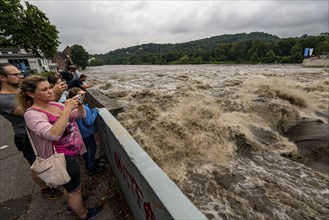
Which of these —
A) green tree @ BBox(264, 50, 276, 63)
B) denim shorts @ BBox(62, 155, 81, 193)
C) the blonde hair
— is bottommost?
green tree @ BBox(264, 50, 276, 63)

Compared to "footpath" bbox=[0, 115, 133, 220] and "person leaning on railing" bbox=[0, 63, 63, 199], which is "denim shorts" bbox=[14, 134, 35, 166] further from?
"footpath" bbox=[0, 115, 133, 220]

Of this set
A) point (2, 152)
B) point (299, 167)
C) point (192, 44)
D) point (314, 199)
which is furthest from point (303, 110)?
point (192, 44)

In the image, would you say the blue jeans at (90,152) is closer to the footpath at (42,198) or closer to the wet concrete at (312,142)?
the footpath at (42,198)

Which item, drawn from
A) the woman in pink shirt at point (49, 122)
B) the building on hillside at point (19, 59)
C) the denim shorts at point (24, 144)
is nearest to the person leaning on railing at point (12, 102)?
the denim shorts at point (24, 144)

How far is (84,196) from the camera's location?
10.8 feet

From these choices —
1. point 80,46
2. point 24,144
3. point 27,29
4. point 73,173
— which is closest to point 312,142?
point 73,173

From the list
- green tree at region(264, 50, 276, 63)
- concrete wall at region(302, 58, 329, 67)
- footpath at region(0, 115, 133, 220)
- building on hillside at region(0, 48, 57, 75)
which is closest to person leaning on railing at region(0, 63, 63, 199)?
footpath at region(0, 115, 133, 220)

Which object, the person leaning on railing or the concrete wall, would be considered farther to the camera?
the concrete wall

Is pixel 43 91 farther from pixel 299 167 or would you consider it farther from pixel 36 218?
pixel 299 167

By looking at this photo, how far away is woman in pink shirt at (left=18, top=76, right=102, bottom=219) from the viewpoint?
186cm

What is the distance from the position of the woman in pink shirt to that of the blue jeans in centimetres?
136

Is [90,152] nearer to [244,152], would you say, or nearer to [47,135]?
[47,135]

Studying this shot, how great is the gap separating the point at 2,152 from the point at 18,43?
24.1 m

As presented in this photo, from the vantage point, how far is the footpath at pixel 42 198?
2980 millimetres
